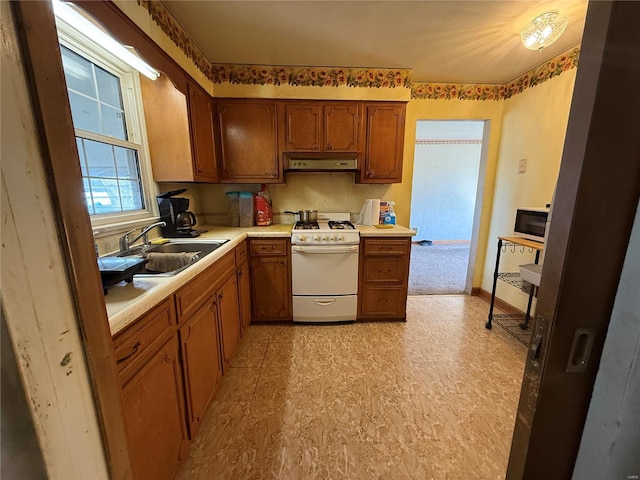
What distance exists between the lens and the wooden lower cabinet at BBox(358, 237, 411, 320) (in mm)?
2338

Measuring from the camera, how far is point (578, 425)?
1.85 ft

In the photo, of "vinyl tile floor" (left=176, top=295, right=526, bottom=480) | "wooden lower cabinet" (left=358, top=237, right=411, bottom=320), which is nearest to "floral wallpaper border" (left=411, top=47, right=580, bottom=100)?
"wooden lower cabinet" (left=358, top=237, right=411, bottom=320)

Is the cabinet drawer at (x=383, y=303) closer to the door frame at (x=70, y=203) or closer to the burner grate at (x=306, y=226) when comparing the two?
the burner grate at (x=306, y=226)

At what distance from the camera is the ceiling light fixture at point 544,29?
5.08 feet

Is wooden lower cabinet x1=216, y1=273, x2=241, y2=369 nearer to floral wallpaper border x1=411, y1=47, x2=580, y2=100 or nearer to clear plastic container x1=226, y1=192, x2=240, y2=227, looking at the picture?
clear plastic container x1=226, y1=192, x2=240, y2=227

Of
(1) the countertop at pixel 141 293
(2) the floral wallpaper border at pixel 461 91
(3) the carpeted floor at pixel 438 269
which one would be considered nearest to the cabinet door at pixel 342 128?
(2) the floral wallpaper border at pixel 461 91

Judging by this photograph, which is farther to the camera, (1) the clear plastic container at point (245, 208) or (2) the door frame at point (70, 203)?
(1) the clear plastic container at point (245, 208)

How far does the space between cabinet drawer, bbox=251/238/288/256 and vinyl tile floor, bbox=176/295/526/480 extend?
730mm

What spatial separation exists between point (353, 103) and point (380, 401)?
2436 millimetres

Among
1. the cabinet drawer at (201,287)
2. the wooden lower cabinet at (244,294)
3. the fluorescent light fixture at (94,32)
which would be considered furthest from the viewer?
the wooden lower cabinet at (244,294)

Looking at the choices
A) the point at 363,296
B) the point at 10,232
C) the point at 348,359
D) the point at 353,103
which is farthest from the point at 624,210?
the point at 353,103

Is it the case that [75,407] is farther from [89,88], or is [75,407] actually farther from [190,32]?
[190,32]

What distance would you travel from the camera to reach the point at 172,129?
1.92 m

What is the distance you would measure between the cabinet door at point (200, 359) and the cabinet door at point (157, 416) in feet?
0.20
